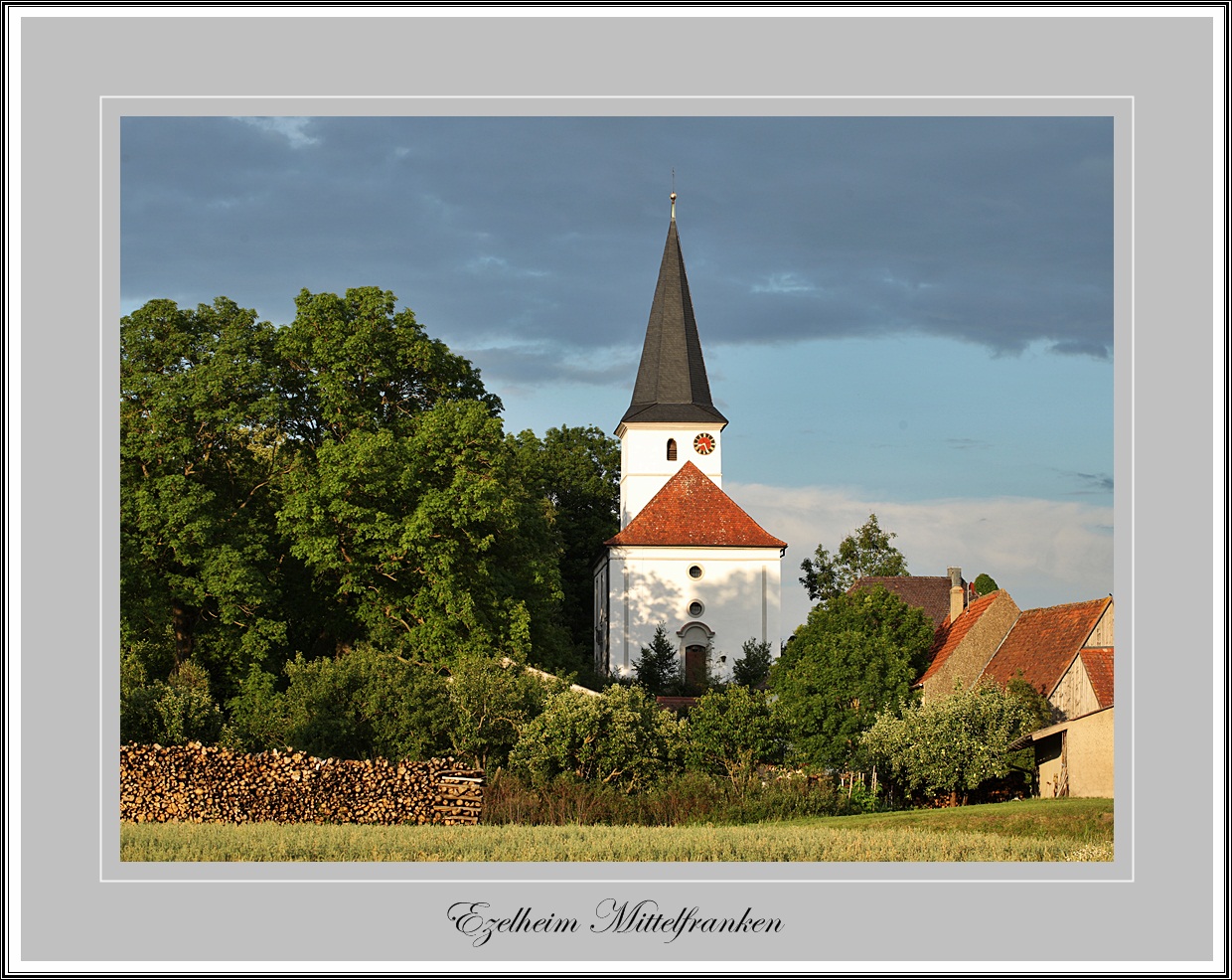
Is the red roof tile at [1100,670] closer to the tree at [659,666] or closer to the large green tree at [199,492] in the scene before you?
the large green tree at [199,492]

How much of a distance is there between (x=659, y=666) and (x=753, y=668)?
394 cm

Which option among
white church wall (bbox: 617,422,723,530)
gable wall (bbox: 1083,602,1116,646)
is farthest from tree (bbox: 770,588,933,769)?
white church wall (bbox: 617,422,723,530)

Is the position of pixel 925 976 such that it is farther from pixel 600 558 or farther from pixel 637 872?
pixel 600 558

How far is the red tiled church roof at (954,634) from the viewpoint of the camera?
32156mm

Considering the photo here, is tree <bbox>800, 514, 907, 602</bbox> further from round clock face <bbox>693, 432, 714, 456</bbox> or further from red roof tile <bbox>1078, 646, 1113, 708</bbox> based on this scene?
red roof tile <bbox>1078, 646, 1113, 708</bbox>

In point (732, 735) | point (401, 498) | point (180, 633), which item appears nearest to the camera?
point (732, 735)

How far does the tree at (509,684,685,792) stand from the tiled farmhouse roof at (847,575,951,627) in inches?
1382

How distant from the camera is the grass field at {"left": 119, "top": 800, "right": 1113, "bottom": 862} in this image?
1469 centimetres

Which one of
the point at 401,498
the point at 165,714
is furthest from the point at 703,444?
the point at 165,714

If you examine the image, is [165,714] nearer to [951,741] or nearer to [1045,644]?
[951,741]

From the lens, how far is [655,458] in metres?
62.9

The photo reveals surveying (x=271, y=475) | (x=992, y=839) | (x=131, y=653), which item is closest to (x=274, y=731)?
(x=131, y=653)

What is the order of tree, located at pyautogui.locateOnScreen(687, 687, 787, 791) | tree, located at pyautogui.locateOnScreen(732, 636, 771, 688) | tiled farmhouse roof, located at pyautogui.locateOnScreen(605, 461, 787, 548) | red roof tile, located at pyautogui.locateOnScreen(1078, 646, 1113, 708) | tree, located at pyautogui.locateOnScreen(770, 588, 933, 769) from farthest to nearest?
tiled farmhouse roof, located at pyautogui.locateOnScreen(605, 461, 787, 548)
tree, located at pyautogui.locateOnScreen(732, 636, 771, 688)
tree, located at pyautogui.locateOnScreen(770, 588, 933, 769)
red roof tile, located at pyautogui.locateOnScreen(1078, 646, 1113, 708)
tree, located at pyautogui.locateOnScreen(687, 687, 787, 791)

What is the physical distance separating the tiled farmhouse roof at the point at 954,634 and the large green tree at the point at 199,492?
15.8 metres
